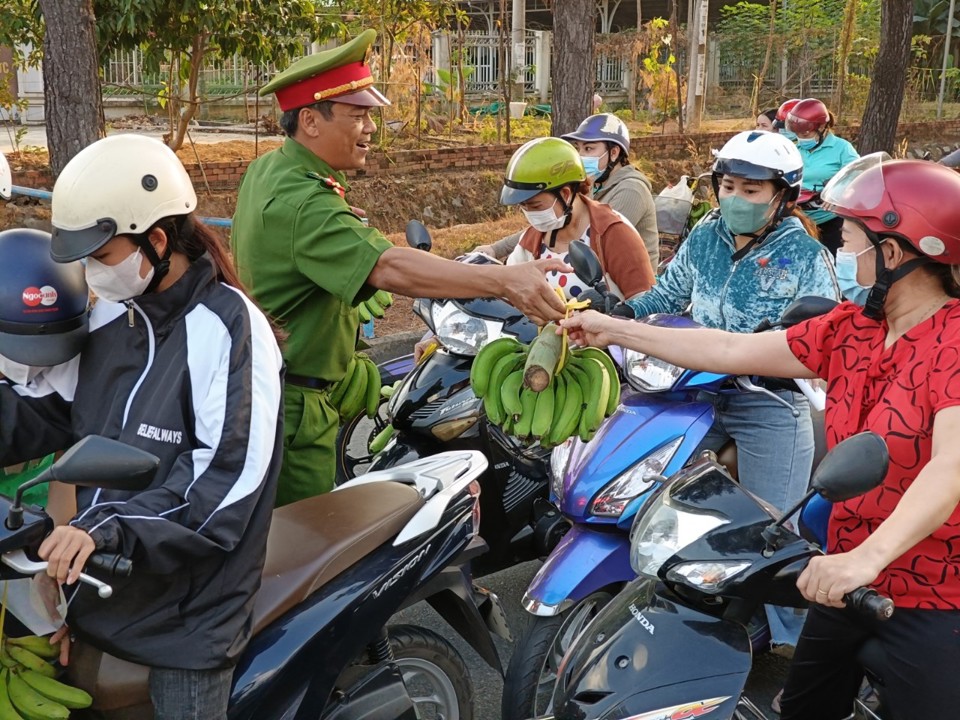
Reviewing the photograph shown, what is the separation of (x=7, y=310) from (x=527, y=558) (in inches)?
96.4

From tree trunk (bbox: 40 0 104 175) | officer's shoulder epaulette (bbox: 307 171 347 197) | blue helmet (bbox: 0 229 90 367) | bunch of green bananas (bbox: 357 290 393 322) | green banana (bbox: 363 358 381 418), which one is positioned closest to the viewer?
blue helmet (bbox: 0 229 90 367)

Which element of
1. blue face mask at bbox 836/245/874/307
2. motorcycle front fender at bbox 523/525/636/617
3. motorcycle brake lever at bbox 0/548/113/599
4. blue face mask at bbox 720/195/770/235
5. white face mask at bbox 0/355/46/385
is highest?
blue face mask at bbox 720/195/770/235

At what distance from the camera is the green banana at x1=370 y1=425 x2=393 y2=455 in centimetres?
466

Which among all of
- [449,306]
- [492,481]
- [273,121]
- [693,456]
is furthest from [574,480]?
[273,121]

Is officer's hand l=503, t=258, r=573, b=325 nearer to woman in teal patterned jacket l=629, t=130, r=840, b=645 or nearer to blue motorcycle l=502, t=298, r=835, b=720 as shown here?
A: blue motorcycle l=502, t=298, r=835, b=720

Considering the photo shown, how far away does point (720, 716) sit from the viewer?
2.46 m

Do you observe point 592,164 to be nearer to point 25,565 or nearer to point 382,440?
point 382,440

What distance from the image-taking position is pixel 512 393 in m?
3.28

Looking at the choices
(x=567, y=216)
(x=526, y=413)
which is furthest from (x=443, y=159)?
(x=526, y=413)

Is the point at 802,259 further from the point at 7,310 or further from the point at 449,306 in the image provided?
the point at 7,310

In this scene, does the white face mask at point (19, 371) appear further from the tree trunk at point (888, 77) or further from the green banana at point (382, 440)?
the tree trunk at point (888, 77)

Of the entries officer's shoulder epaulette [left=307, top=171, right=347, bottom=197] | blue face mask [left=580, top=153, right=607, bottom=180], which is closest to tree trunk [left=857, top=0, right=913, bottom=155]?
blue face mask [left=580, top=153, right=607, bottom=180]

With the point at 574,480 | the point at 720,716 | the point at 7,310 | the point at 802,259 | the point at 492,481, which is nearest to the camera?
the point at 720,716

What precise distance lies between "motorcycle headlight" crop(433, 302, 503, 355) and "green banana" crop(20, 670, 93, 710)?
228 centimetres
